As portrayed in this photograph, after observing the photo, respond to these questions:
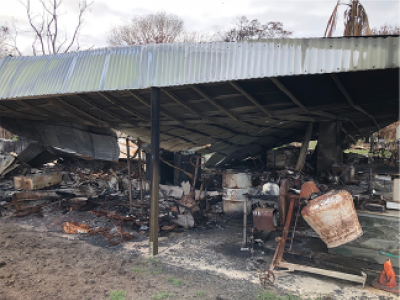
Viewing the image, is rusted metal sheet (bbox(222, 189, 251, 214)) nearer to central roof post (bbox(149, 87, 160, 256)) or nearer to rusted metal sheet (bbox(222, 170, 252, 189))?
rusted metal sheet (bbox(222, 170, 252, 189))

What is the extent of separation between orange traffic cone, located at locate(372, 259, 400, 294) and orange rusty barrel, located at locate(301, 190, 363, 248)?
0.59 meters

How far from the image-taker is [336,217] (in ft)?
14.1

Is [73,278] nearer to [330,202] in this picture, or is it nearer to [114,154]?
[330,202]

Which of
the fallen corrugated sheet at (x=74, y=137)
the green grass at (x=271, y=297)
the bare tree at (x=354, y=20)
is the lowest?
the green grass at (x=271, y=297)

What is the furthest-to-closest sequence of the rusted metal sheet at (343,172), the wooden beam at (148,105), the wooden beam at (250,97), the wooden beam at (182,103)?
the rusted metal sheet at (343,172) → the wooden beam at (148,105) → the wooden beam at (182,103) → the wooden beam at (250,97)

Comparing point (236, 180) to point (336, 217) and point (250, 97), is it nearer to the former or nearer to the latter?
point (250, 97)

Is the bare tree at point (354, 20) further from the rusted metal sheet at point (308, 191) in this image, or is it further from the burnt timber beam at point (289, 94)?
the rusted metal sheet at point (308, 191)

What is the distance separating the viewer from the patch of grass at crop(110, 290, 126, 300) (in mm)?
4039

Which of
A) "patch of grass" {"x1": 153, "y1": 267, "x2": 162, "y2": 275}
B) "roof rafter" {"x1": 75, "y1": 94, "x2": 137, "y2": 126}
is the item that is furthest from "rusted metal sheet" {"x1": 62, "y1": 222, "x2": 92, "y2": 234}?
"roof rafter" {"x1": 75, "y1": 94, "x2": 137, "y2": 126}

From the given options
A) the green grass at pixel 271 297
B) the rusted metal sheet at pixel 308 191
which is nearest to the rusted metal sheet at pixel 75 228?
the green grass at pixel 271 297

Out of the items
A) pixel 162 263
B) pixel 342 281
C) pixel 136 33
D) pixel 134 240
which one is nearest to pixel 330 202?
pixel 342 281

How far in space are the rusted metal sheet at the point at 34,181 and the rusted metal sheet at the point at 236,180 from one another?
7379 millimetres

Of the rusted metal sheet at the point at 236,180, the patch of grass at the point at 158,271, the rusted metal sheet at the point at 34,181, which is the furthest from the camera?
the rusted metal sheet at the point at 34,181

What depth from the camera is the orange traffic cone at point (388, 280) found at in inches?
165
